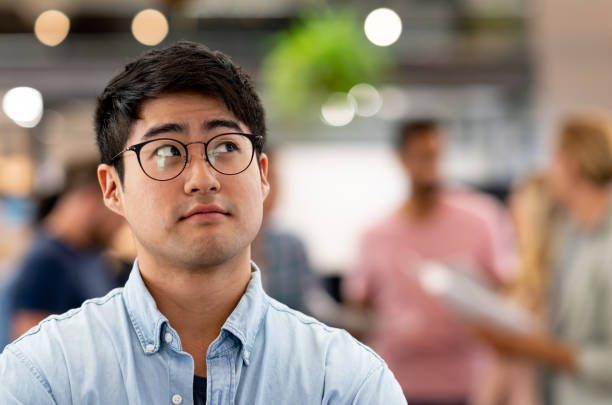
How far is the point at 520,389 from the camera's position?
111 inches

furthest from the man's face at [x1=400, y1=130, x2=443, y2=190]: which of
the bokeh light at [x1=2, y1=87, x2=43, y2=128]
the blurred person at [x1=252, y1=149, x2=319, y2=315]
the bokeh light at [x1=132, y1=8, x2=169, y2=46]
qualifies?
the bokeh light at [x1=2, y1=87, x2=43, y2=128]

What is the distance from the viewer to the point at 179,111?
0.84 m

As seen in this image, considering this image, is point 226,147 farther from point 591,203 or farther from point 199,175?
point 591,203

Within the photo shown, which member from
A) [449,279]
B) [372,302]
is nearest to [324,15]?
[372,302]

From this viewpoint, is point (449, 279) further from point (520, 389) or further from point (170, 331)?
point (170, 331)

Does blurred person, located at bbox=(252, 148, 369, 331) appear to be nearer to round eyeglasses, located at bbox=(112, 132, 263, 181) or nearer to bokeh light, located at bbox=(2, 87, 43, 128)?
round eyeglasses, located at bbox=(112, 132, 263, 181)

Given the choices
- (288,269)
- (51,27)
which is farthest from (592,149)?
(51,27)

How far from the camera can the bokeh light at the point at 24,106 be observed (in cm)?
690

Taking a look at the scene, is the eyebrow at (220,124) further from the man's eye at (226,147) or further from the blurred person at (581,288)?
the blurred person at (581,288)

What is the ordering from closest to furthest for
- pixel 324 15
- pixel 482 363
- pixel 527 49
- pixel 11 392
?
pixel 11 392 < pixel 482 363 < pixel 324 15 < pixel 527 49

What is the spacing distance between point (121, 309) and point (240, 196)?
196mm

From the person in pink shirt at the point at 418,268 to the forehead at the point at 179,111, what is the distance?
219 cm

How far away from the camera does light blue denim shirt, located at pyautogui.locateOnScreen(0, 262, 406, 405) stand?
83 cm

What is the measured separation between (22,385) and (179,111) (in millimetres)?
327
